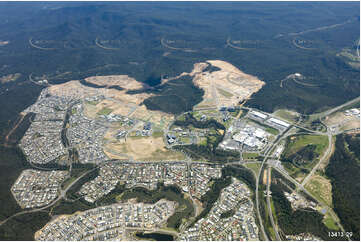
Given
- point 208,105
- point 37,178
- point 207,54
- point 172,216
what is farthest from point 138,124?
point 207,54

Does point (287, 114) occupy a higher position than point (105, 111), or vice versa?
point (287, 114)

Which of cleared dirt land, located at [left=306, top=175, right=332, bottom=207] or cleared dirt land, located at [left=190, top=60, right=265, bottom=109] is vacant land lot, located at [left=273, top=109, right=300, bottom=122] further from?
cleared dirt land, located at [left=306, top=175, right=332, bottom=207]

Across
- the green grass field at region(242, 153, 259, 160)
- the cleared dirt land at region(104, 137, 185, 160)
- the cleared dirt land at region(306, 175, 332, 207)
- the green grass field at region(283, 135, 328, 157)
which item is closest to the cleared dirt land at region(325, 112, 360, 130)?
the green grass field at region(283, 135, 328, 157)

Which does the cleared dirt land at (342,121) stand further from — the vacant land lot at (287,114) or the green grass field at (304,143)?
the vacant land lot at (287,114)

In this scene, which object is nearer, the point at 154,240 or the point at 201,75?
the point at 154,240

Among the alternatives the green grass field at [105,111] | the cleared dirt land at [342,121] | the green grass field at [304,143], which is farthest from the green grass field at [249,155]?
the green grass field at [105,111]

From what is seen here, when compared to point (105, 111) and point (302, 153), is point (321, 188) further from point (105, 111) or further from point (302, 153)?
point (105, 111)

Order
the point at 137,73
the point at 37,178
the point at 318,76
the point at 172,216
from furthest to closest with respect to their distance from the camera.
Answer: the point at 137,73, the point at 318,76, the point at 37,178, the point at 172,216

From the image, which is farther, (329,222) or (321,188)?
(321,188)

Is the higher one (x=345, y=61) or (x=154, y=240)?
(x=345, y=61)

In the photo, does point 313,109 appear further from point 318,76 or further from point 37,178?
point 37,178

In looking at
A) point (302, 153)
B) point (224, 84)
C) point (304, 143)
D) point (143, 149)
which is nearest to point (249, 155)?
point (302, 153)
